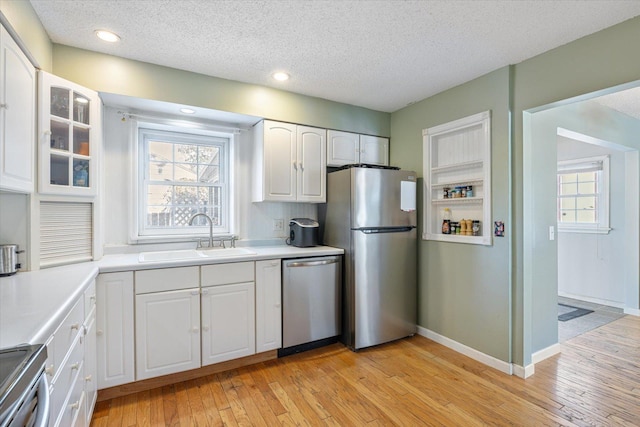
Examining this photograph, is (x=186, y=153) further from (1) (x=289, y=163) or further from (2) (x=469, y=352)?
(2) (x=469, y=352)

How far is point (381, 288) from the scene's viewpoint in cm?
302

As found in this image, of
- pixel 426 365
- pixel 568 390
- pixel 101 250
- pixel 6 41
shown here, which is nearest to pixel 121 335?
pixel 101 250

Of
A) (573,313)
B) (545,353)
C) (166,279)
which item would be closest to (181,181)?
(166,279)

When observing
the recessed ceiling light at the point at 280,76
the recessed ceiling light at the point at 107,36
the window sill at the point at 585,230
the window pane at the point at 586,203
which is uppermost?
the recessed ceiling light at the point at 280,76

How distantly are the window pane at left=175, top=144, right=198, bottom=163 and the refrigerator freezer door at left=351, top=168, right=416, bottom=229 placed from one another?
5.10 ft

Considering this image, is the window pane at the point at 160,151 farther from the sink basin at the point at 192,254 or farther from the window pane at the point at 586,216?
the window pane at the point at 586,216

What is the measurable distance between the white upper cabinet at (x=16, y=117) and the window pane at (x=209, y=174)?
4.43ft

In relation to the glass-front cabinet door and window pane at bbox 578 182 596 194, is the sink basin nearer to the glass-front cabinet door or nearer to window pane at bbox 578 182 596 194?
the glass-front cabinet door

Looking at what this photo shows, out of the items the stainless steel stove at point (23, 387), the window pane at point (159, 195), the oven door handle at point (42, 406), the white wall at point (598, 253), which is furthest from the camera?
the white wall at point (598, 253)

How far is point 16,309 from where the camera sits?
1199mm

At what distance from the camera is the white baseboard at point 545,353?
2.64 meters

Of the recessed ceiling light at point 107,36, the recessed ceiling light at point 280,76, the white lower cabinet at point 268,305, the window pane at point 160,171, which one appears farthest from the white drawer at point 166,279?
the recessed ceiling light at point 280,76

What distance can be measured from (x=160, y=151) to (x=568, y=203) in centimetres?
555

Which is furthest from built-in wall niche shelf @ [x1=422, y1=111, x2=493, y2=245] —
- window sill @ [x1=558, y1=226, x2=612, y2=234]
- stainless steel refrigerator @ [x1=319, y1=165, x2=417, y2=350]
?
window sill @ [x1=558, y1=226, x2=612, y2=234]
